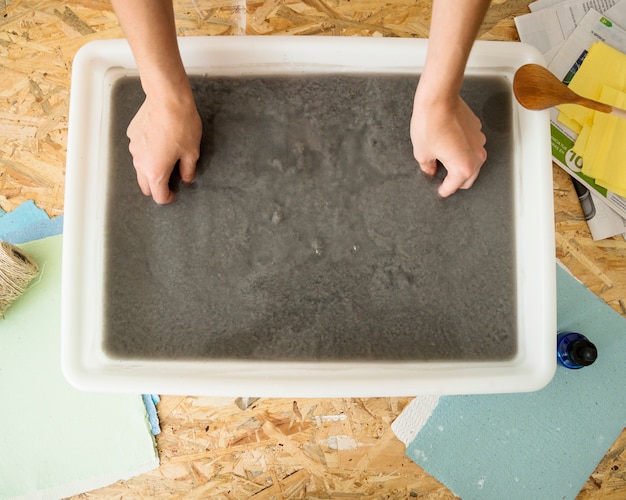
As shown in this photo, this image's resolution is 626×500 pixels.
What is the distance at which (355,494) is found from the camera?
3.01 feet

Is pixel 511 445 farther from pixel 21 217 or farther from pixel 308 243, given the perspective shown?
pixel 21 217

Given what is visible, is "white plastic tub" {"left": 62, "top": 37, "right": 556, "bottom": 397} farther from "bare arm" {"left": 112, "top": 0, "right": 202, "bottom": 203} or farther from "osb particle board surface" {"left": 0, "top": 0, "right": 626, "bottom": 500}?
"osb particle board surface" {"left": 0, "top": 0, "right": 626, "bottom": 500}

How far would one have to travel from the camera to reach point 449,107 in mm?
652

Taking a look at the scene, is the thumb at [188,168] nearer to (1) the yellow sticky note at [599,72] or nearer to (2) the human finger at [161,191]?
(2) the human finger at [161,191]

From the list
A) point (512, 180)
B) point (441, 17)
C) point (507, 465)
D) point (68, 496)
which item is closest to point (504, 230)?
point (512, 180)

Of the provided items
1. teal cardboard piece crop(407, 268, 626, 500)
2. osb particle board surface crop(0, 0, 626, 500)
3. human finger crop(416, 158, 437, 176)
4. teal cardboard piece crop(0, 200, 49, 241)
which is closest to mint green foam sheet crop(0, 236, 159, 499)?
osb particle board surface crop(0, 0, 626, 500)

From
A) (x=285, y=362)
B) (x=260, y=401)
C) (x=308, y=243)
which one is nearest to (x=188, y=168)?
(x=308, y=243)

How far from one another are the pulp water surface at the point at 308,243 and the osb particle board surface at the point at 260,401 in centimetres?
23

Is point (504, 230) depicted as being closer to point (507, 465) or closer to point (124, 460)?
point (507, 465)

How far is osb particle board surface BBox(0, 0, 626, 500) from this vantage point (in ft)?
2.97

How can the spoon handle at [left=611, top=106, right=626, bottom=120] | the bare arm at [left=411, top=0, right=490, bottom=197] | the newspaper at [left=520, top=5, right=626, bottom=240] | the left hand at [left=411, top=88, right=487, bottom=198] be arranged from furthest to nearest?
the newspaper at [left=520, top=5, right=626, bottom=240] → the spoon handle at [left=611, top=106, right=626, bottom=120] → the left hand at [left=411, top=88, right=487, bottom=198] → the bare arm at [left=411, top=0, right=490, bottom=197]

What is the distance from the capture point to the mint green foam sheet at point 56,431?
2.92 ft

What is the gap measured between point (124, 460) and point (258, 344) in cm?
38

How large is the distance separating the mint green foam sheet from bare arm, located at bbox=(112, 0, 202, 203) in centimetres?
40
